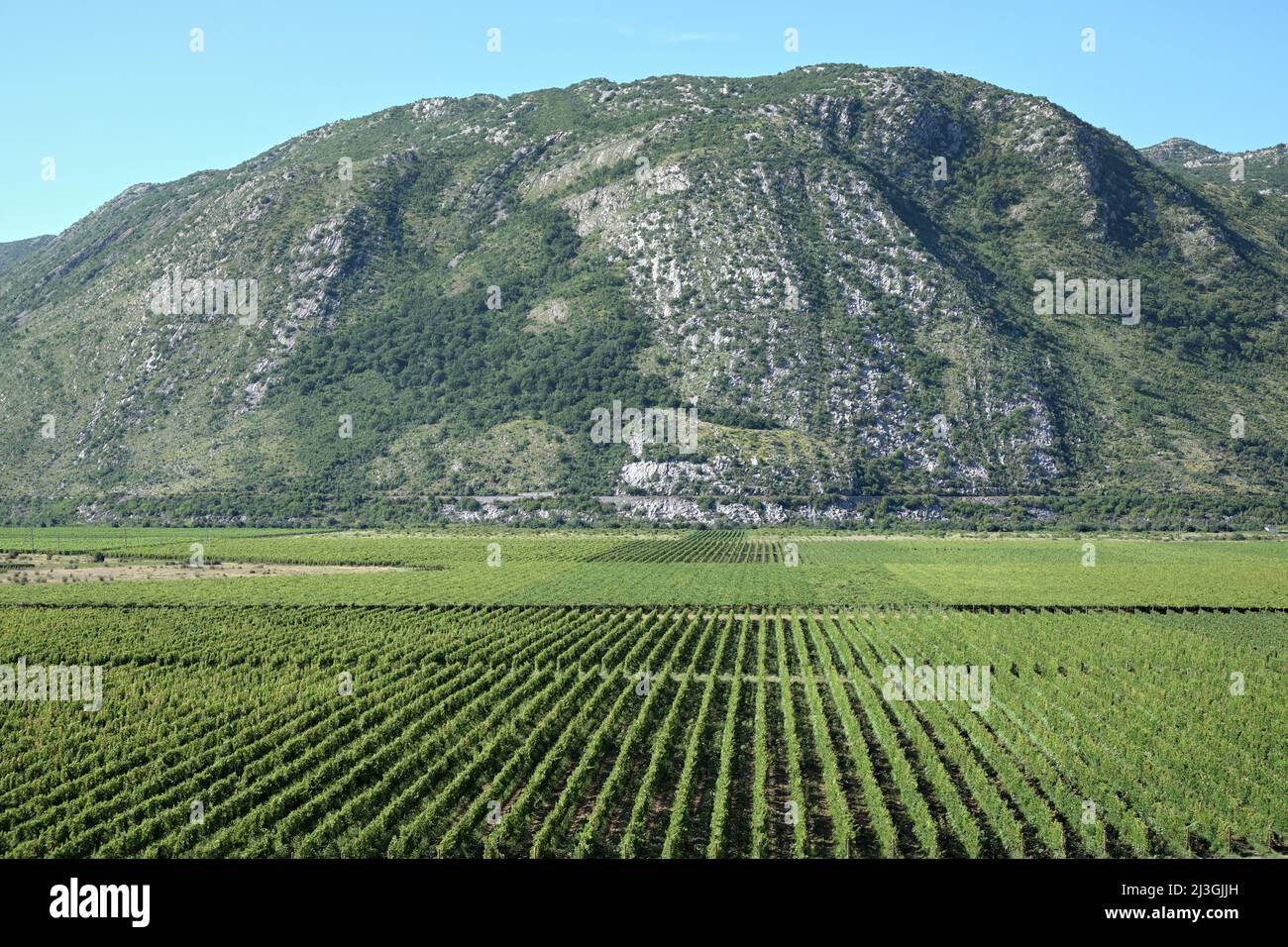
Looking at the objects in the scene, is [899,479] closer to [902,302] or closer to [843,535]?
[843,535]

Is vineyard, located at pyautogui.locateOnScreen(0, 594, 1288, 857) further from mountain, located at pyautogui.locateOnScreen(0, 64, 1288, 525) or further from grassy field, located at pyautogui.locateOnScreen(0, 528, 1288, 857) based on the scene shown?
mountain, located at pyautogui.locateOnScreen(0, 64, 1288, 525)

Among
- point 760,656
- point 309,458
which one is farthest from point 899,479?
point 760,656

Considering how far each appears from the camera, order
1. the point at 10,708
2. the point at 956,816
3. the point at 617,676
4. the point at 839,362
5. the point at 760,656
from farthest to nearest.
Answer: the point at 839,362, the point at 760,656, the point at 617,676, the point at 10,708, the point at 956,816

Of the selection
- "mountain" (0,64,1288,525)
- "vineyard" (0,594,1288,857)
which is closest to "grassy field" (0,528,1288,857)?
"vineyard" (0,594,1288,857)

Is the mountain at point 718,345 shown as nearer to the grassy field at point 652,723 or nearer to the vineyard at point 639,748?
the grassy field at point 652,723
